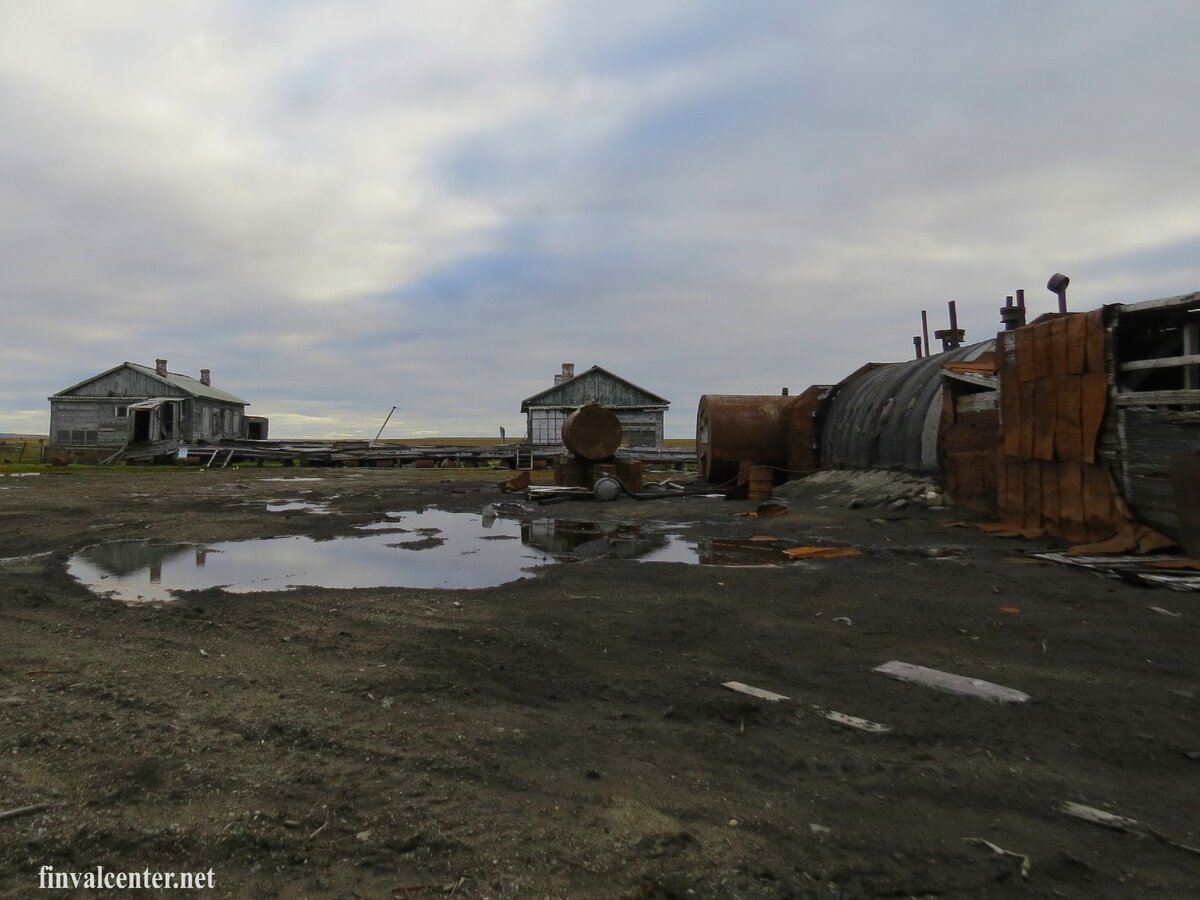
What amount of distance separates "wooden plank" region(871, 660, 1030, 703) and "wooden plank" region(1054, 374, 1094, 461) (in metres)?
6.23

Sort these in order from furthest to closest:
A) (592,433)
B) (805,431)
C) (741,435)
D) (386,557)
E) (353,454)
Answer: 1. (353,454)
2. (741,435)
3. (805,431)
4. (592,433)
5. (386,557)

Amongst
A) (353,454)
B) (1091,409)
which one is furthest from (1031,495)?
(353,454)

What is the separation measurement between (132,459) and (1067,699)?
43351 mm

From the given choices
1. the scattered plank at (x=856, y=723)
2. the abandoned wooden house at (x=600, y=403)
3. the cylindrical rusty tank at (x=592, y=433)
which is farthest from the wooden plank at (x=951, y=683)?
the abandoned wooden house at (x=600, y=403)

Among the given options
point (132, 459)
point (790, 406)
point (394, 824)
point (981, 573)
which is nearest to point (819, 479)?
point (790, 406)

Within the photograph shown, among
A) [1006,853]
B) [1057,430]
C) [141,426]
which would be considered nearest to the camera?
[1006,853]

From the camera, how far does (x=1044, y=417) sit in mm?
9398

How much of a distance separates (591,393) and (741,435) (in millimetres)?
20901

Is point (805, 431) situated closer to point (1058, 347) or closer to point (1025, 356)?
point (1025, 356)

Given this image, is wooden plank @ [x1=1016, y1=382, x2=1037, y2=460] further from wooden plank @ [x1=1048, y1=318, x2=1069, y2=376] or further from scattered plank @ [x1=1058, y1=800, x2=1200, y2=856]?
scattered plank @ [x1=1058, y1=800, x2=1200, y2=856]

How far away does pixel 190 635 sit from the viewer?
4719 millimetres

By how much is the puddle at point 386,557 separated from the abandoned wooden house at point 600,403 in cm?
2795

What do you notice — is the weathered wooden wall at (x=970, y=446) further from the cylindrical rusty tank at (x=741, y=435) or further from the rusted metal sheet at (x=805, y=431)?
the cylindrical rusty tank at (x=741, y=435)

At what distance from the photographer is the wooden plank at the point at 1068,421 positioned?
8.78 m
